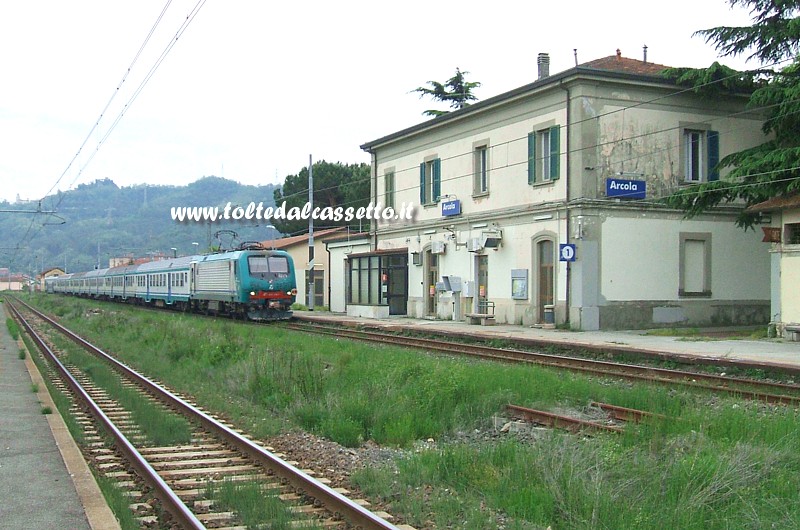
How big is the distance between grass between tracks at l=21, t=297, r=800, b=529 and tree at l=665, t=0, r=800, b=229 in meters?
12.2

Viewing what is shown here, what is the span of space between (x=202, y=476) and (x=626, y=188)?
2136 centimetres

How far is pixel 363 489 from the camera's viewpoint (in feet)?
24.2

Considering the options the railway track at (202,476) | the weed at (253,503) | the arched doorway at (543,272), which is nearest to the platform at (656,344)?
the arched doorway at (543,272)

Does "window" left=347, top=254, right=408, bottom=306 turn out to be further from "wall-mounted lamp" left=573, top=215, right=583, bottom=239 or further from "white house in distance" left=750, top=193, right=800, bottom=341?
"white house in distance" left=750, top=193, right=800, bottom=341

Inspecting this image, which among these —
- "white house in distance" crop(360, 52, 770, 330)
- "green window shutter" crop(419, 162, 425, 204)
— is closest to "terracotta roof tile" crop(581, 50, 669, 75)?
"white house in distance" crop(360, 52, 770, 330)

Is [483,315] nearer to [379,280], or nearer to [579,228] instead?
[579,228]

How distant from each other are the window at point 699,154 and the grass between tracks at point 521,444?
1643cm

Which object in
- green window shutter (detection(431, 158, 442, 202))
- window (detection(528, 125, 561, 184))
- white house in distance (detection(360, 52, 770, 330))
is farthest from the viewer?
green window shutter (detection(431, 158, 442, 202))

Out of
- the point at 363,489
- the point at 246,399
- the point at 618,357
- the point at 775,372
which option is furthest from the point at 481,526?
the point at 618,357

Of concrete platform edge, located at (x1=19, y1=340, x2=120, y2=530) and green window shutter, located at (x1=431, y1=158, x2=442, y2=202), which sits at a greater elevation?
green window shutter, located at (x1=431, y1=158, x2=442, y2=202)

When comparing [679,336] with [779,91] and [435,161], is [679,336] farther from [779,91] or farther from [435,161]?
[435,161]

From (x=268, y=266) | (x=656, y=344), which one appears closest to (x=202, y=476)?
(x=656, y=344)

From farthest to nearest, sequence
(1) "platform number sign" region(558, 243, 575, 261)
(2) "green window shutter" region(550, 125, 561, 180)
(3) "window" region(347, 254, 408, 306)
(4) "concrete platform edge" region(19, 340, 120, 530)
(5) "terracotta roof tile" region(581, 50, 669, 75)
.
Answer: (3) "window" region(347, 254, 408, 306)
(5) "terracotta roof tile" region(581, 50, 669, 75)
(2) "green window shutter" region(550, 125, 561, 180)
(1) "platform number sign" region(558, 243, 575, 261)
(4) "concrete platform edge" region(19, 340, 120, 530)

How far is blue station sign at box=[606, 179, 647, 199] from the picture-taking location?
2680 cm
